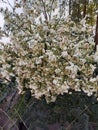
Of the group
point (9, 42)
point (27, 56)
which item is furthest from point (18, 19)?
point (27, 56)

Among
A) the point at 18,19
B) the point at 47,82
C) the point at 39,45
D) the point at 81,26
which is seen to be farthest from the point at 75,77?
the point at 18,19

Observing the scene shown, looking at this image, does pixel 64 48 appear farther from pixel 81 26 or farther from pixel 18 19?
pixel 18 19

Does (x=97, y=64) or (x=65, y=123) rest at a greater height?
(x=97, y=64)

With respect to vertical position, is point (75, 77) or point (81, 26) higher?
point (81, 26)

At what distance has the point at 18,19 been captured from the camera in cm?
383

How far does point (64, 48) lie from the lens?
2.39 meters

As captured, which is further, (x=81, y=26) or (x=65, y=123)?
(x=81, y=26)

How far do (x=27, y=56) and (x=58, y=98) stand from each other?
16.4 inches

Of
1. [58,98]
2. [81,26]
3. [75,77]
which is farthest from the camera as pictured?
[81,26]

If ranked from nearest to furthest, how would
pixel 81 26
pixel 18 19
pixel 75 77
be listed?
1. pixel 75 77
2. pixel 81 26
3. pixel 18 19

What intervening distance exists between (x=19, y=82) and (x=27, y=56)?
20cm

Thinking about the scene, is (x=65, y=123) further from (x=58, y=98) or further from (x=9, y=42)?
(x=9, y=42)

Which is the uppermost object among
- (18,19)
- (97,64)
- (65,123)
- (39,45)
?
(18,19)

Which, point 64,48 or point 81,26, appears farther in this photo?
point 81,26
